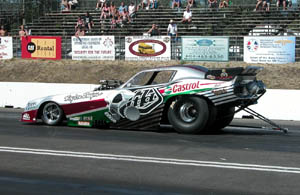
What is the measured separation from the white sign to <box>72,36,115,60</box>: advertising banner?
4227 millimetres

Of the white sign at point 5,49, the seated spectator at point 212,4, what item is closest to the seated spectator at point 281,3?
the seated spectator at point 212,4

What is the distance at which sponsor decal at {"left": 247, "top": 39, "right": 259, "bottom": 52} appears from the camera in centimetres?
2494

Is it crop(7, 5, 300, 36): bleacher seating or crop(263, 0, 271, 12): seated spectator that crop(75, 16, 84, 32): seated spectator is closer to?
crop(7, 5, 300, 36): bleacher seating

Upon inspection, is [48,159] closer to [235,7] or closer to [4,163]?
[4,163]

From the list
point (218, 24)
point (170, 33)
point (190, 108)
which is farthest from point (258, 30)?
point (190, 108)

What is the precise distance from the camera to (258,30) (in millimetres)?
27453

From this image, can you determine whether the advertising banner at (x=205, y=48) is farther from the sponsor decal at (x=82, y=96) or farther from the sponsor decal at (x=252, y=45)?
the sponsor decal at (x=82, y=96)

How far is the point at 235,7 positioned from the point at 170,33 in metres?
4.38

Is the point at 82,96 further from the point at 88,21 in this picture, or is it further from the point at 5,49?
the point at 5,49

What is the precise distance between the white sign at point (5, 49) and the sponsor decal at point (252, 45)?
13935 millimetres

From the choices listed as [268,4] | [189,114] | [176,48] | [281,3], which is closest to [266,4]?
[268,4]

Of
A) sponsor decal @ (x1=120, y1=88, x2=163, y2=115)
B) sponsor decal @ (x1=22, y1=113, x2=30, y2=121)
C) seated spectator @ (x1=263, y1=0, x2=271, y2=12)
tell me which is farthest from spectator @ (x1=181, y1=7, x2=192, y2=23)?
sponsor decal @ (x1=120, y1=88, x2=163, y2=115)

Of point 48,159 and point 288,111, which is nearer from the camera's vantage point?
point 48,159

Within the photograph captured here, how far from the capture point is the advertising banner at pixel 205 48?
2561cm
